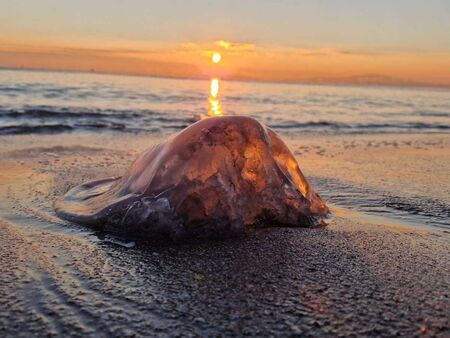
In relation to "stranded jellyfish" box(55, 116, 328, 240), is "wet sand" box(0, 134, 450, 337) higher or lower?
lower

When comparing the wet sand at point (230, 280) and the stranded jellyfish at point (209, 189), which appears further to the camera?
the stranded jellyfish at point (209, 189)

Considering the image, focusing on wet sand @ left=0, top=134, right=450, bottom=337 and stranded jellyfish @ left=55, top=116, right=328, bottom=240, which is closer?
wet sand @ left=0, top=134, right=450, bottom=337

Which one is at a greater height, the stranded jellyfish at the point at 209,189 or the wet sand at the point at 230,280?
the stranded jellyfish at the point at 209,189

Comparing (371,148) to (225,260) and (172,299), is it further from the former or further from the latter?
(172,299)

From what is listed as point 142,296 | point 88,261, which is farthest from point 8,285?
point 142,296
